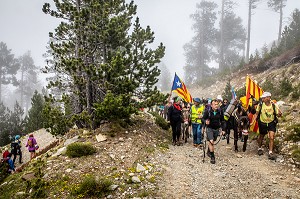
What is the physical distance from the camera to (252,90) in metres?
10.1

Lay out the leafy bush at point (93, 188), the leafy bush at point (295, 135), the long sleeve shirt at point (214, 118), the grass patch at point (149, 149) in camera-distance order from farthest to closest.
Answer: the leafy bush at point (295, 135) → the grass patch at point (149, 149) → the long sleeve shirt at point (214, 118) → the leafy bush at point (93, 188)

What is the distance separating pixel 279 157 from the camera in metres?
7.83

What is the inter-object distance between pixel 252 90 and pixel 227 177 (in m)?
5.00

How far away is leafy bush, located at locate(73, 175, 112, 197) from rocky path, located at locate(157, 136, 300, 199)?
1.42 m

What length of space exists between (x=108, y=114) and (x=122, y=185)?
140 inches

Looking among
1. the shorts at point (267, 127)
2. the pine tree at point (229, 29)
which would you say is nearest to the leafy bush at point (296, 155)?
the shorts at point (267, 127)

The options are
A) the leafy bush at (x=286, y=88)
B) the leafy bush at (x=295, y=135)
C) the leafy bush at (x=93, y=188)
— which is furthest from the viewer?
the leafy bush at (x=286, y=88)

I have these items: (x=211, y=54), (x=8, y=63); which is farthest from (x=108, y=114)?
(x=8, y=63)

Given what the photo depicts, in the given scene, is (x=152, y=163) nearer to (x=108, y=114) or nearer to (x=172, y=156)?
(x=172, y=156)

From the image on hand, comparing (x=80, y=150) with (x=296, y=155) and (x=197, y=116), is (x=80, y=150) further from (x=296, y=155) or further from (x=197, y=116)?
(x=296, y=155)

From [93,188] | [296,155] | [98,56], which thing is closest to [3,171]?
[93,188]

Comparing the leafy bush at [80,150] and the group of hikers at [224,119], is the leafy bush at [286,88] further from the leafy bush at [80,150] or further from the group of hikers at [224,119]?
the leafy bush at [80,150]

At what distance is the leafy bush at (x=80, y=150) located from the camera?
7465 mm

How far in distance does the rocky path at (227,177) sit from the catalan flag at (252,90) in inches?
101
